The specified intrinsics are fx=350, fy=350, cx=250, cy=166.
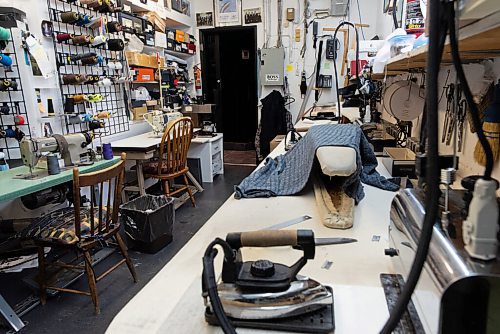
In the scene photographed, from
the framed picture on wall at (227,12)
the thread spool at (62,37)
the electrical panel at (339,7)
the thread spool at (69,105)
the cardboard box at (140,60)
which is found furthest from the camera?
the framed picture on wall at (227,12)

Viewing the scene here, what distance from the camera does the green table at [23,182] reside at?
184 cm

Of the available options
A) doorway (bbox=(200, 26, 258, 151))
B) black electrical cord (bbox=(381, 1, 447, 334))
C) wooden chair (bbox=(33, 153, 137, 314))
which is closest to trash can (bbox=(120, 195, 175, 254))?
wooden chair (bbox=(33, 153, 137, 314))

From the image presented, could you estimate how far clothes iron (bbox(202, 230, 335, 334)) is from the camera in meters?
0.68

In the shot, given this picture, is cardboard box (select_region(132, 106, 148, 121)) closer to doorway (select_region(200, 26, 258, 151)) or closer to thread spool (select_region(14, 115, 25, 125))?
thread spool (select_region(14, 115, 25, 125))

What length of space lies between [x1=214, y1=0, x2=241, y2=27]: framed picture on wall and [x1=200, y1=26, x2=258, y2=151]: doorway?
0.26 metres

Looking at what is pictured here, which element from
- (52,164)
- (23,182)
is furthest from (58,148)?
(23,182)

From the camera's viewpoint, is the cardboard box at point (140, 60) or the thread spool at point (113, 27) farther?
the cardboard box at point (140, 60)

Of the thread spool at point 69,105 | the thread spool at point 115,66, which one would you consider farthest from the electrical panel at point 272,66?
the thread spool at point 69,105

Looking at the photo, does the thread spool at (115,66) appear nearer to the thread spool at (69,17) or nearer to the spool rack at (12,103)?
the thread spool at (69,17)

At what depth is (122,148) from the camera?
11.1ft

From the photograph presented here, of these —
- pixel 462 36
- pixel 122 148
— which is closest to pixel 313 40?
pixel 122 148

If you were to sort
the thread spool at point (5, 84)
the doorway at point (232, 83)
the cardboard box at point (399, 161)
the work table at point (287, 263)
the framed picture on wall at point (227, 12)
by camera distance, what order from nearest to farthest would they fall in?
1. the work table at point (287, 263)
2. the cardboard box at point (399, 161)
3. the thread spool at point (5, 84)
4. the framed picture on wall at point (227, 12)
5. the doorway at point (232, 83)

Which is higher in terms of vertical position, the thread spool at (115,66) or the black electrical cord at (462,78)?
the thread spool at (115,66)

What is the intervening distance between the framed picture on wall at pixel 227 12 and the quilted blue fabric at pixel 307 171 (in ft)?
15.0
